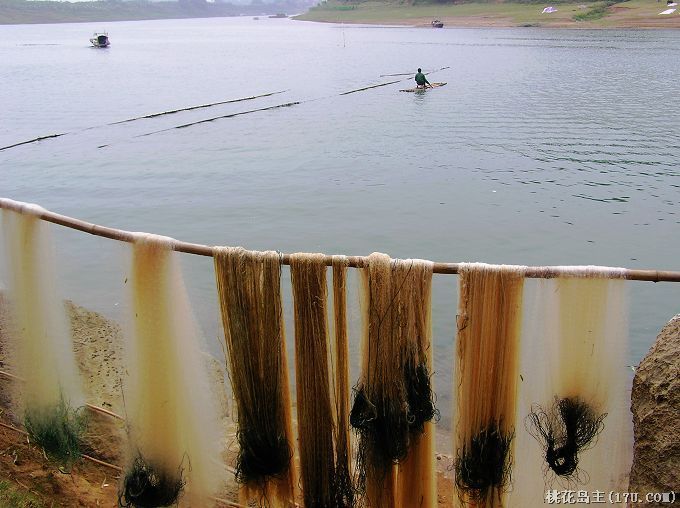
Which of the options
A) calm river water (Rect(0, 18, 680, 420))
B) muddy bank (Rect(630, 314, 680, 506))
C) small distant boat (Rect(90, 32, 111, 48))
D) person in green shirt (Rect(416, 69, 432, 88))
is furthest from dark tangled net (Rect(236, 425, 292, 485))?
small distant boat (Rect(90, 32, 111, 48))

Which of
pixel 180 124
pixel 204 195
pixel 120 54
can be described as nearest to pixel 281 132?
pixel 180 124

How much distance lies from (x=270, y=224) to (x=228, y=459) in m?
9.48

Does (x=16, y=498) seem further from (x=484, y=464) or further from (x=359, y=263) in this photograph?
(x=484, y=464)

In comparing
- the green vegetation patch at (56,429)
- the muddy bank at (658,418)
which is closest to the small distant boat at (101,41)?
the green vegetation patch at (56,429)

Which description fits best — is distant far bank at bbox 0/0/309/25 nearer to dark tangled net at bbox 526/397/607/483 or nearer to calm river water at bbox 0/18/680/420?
calm river water at bbox 0/18/680/420

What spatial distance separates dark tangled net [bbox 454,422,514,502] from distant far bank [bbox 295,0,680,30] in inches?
2471

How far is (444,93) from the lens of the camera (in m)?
30.8

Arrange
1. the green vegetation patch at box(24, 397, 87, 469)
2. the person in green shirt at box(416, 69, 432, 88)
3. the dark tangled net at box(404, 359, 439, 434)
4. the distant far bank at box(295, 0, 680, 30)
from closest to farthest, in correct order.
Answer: the dark tangled net at box(404, 359, 439, 434)
the green vegetation patch at box(24, 397, 87, 469)
the person in green shirt at box(416, 69, 432, 88)
the distant far bank at box(295, 0, 680, 30)

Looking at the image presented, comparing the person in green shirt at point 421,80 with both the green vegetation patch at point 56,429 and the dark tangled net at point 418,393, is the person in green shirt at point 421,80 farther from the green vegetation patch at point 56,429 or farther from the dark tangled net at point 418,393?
the dark tangled net at point 418,393

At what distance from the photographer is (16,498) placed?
4629 mm

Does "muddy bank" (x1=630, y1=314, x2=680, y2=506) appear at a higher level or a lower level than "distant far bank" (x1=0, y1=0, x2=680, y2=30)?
lower

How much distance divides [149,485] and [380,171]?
1463cm

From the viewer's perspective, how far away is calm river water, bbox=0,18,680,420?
1220 cm

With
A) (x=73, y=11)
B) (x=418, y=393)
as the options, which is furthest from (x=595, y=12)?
(x=73, y=11)
